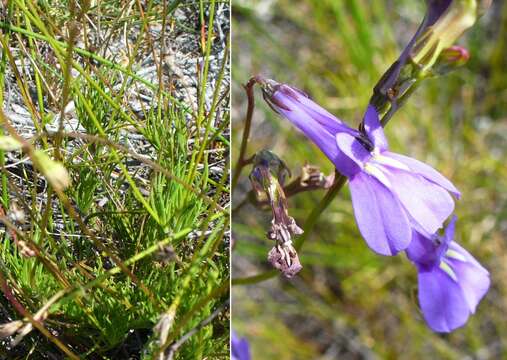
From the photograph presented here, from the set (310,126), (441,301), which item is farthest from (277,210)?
(441,301)

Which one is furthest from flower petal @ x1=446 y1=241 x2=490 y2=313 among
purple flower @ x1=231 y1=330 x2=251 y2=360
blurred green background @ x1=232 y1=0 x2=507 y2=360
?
blurred green background @ x1=232 y1=0 x2=507 y2=360

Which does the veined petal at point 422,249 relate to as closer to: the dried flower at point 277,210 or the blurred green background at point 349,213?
the dried flower at point 277,210

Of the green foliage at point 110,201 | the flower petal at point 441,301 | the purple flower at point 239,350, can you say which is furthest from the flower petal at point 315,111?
the purple flower at point 239,350

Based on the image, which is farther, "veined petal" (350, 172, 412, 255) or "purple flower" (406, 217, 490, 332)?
"purple flower" (406, 217, 490, 332)

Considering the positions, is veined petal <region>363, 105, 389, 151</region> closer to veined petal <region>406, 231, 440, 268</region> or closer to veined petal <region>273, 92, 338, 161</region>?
veined petal <region>273, 92, 338, 161</region>

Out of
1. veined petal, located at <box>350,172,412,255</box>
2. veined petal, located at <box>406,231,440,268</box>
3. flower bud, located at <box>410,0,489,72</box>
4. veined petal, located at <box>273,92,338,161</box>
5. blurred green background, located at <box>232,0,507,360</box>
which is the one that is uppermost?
flower bud, located at <box>410,0,489,72</box>

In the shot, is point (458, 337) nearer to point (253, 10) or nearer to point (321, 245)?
point (321, 245)

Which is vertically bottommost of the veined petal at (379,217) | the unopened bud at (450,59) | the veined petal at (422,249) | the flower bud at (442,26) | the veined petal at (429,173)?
the veined petal at (422,249)
